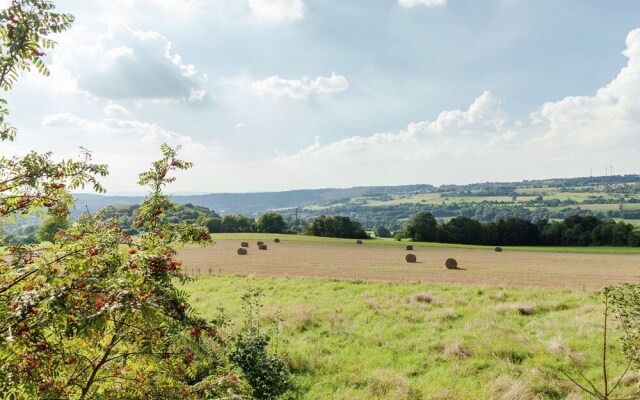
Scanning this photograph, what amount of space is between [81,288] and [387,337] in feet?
55.0

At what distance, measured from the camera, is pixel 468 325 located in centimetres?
1966

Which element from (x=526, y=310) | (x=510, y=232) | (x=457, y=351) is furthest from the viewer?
(x=510, y=232)

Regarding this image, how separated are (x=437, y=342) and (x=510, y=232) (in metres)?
93.1

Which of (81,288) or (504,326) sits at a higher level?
(81,288)

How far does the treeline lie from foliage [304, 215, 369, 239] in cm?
1509

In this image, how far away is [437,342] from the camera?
17531 mm

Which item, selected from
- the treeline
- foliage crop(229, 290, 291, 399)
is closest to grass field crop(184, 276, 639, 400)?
foliage crop(229, 290, 291, 399)

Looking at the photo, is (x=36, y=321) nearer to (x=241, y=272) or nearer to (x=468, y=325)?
(x=468, y=325)

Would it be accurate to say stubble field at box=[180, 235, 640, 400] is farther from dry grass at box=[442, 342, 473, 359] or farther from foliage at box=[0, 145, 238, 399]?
foliage at box=[0, 145, 238, 399]

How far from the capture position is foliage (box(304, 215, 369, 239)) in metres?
112

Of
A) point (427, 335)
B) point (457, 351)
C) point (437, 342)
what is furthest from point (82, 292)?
point (427, 335)

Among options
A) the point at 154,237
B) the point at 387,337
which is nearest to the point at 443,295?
the point at 387,337

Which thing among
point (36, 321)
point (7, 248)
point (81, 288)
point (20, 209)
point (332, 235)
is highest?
point (20, 209)

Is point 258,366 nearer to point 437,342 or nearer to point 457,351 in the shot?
point 457,351
